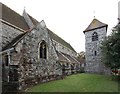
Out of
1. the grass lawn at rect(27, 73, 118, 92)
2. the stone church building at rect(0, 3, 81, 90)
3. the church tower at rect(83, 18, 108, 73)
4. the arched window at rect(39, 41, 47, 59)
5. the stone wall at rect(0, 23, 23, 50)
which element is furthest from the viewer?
the church tower at rect(83, 18, 108, 73)

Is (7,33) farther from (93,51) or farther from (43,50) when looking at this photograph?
(93,51)

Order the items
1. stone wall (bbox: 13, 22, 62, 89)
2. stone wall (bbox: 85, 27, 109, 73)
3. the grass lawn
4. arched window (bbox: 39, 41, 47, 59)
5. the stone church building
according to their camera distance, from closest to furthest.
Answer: the stone church building → the grass lawn → stone wall (bbox: 13, 22, 62, 89) → arched window (bbox: 39, 41, 47, 59) → stone wall (bbox: 85, 27, 109, 73)

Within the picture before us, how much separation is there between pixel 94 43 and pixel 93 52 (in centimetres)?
201

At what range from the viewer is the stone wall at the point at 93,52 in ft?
105

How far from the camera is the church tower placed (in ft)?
106

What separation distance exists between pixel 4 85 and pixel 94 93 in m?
7.44

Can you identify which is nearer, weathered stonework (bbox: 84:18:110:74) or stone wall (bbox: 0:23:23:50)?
stone wall (bbox: 0:23:23:50)

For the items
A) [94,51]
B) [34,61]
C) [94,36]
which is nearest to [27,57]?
[34,61]

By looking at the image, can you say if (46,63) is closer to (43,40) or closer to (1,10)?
(43,40)

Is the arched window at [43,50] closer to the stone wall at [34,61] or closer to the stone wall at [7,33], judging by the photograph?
the stone wall at [34,61]

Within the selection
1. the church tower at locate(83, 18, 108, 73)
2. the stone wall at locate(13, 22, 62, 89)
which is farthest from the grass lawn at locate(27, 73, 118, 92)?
the church tower at locate(83, 18, 108, 73)

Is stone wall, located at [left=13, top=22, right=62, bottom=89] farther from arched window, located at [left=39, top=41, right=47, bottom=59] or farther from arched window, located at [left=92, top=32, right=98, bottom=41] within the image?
arched window, located at [left=92, top=32, right=98, bottom=41]

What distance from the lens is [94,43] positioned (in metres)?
34.0

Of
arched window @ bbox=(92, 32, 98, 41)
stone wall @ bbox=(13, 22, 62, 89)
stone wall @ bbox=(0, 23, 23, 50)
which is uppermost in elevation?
arched window @ bbox=(92, 32, 98, 41)
